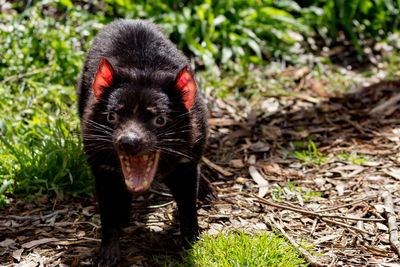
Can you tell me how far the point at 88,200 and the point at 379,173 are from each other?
2.17 meters

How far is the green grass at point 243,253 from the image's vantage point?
2.65 m

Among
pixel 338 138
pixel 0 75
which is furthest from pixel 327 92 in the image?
pixel 0 75

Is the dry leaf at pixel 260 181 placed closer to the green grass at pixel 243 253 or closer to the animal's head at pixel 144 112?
the green grass at pixel 243 253

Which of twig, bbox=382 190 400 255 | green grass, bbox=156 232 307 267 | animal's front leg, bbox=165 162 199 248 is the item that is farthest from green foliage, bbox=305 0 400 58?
green grass, bbox=156 232 307 267

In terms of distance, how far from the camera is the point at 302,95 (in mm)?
5250

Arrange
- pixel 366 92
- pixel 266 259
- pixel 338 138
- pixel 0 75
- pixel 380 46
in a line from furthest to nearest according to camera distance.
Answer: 1. pixel 380 46
2. pixel 366 92
3. pixel 0 75
4. pixel 338 138
5. pixel 266 259

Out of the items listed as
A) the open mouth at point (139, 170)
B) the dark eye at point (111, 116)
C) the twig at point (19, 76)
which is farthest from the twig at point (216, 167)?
the twig at point (19, 76)

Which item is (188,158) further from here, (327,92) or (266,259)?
(327,92)

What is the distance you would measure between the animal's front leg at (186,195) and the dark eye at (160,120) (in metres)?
0.39

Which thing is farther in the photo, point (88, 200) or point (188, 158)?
point (88, 200)

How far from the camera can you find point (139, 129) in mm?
2674

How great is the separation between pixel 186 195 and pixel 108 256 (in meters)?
0.60

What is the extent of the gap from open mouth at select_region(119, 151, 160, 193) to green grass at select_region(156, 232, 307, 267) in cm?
47

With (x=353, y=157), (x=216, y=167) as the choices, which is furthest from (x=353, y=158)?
(x=216, y=167)
